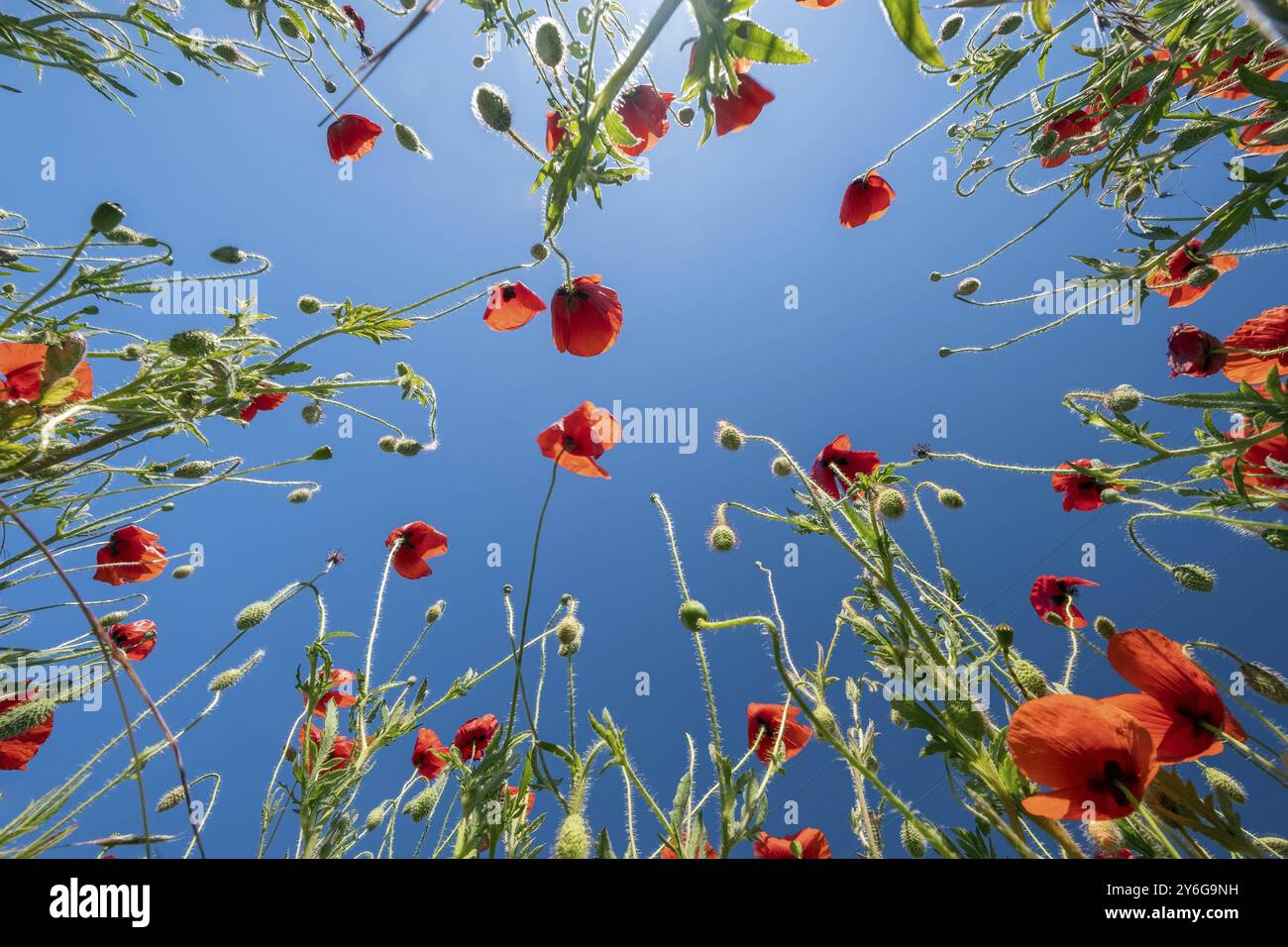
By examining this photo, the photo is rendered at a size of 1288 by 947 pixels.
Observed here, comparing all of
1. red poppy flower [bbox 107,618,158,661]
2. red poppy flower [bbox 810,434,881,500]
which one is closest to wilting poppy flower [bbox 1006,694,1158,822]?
red poppy flower [bbox 810,434,881,500]

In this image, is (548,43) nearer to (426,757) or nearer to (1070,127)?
(1070,127)

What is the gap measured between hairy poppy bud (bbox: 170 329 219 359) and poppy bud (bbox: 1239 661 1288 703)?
2.13 meters

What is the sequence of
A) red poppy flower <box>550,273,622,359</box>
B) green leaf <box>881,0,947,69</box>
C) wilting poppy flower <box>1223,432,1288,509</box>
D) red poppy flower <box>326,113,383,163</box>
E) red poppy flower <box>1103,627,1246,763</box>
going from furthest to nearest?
red poppy flower <box>326,113,383,163</box> < red poppy flower <box>550,273,622,359</box> < wilting poppy flower <box>1223,432,1288,509</box> < red poppy flower <box>1103,627,1246,763</box> < green leaf <box>881,0,947,69</box>

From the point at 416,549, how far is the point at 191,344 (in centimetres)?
144

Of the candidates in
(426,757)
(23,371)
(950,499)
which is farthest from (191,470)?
(950,499)

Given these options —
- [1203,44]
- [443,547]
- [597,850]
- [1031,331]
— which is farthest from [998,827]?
[443,547]

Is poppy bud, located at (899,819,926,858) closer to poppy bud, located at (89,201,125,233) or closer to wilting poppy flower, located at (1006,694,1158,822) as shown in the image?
wilting poppy flower, located at (1006,694,1158,822)

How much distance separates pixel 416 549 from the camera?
2.38m

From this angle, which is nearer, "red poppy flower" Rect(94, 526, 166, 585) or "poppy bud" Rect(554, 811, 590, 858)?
"poppy bud" Rect(554, 811, 590, 858)

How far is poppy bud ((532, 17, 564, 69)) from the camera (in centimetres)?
116

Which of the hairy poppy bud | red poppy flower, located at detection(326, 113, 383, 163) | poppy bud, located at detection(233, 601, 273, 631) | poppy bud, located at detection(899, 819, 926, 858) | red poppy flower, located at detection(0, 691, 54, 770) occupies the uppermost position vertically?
red poppy flower, located at detection(326, 113, 383, 163)
